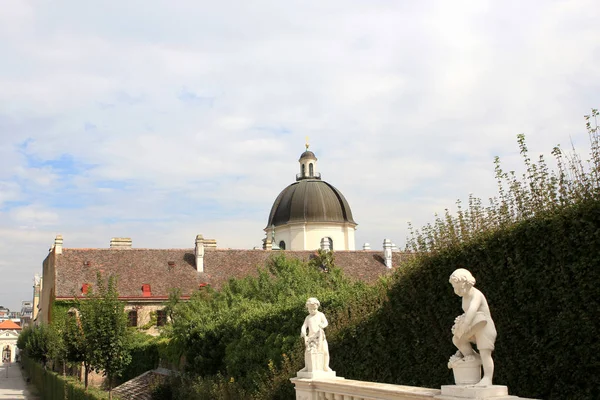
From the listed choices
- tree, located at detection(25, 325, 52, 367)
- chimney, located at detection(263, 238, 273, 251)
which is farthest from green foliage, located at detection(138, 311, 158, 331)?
chimney, located at detection(263, 238, 273, 251)

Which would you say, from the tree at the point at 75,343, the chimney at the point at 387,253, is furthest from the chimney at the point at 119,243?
the tree at the point at 75,343

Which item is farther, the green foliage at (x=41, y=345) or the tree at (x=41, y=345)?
the tree at (x=41, y=345)

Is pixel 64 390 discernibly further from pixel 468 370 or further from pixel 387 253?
pixel 387 253

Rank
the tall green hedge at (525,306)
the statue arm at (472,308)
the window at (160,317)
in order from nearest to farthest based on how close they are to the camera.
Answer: the statue arm at (472,308) → the tall green hedge at (525,306) → the window at (160,317)

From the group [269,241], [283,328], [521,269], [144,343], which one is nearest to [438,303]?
[521,269]

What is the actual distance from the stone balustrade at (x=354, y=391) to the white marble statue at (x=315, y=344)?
1.15ft

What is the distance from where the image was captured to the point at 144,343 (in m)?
34.4

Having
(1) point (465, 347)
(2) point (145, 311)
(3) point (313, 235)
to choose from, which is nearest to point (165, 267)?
(2) point (145, 311)

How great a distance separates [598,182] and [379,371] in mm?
5815

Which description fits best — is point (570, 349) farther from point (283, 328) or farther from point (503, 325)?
point (283, 328)

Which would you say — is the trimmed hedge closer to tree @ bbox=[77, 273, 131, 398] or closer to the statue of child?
tree @ bbox=[77, 273, 131, 398]

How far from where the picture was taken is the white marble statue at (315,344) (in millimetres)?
10602

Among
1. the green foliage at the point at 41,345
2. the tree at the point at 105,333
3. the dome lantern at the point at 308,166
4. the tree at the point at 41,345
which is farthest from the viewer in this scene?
the dome lantern at the point at 308,166

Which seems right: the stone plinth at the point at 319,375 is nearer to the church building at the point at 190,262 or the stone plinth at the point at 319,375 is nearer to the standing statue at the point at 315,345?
the standing statue at the point at 315,345
